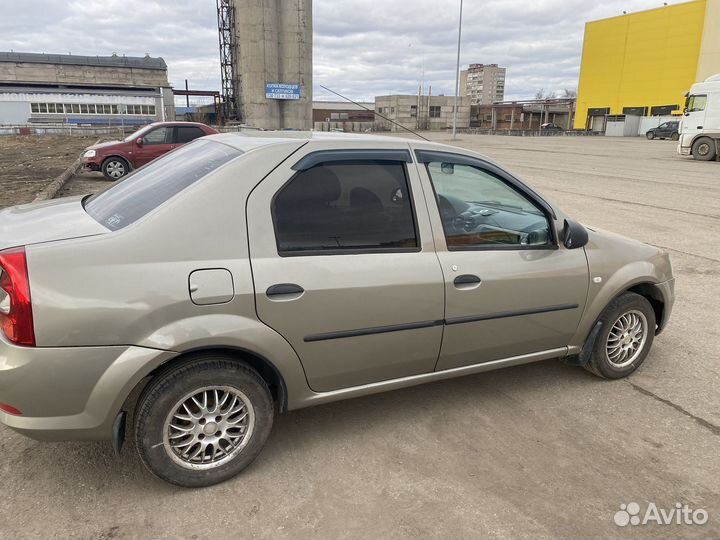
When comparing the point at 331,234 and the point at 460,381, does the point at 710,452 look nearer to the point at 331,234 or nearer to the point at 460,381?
the point at 460,381

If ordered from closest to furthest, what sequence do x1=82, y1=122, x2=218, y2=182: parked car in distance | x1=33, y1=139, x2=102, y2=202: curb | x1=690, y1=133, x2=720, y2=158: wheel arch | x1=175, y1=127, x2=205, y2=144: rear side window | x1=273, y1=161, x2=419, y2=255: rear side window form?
x1=273, y1=161, x2=419, y2=255: rear side window
x1=33, y1=139, x2=102, y2=202: curb
x1=82, y1=122, x2=218, y2=182: parked car in distance
x1=175, y1=127, x2=205, y2=144: rear side window
x1=690, y1=133, x2=720, y2=158: wheel arch

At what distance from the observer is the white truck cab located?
72.3 feet

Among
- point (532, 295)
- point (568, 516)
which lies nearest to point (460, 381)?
point (532, 295)

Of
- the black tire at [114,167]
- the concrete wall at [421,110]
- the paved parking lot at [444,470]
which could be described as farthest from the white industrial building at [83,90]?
the paved parking lot at [444,470]

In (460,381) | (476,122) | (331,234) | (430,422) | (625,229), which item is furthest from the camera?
(476,122)

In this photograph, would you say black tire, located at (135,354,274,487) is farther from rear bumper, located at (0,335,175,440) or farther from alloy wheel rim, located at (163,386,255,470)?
rear bumper, located at (0,335,175,440)

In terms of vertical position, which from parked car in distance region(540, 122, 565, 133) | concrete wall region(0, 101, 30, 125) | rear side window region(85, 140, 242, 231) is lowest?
rear side window region(85, 140, 242, 231)

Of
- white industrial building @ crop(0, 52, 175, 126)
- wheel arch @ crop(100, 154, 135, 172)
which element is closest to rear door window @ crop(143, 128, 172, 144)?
wheel arch @ crop(100, 154, 135, 172)

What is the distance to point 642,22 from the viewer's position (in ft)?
209

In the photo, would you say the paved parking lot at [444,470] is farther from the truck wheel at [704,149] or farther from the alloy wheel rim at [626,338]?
the truck wheel at [704,149]

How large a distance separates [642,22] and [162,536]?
76373 mm

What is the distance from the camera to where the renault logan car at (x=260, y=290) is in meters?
2.34

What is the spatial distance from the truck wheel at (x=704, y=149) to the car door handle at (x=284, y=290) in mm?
25585

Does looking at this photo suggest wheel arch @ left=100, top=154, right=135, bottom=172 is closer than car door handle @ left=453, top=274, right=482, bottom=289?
No
